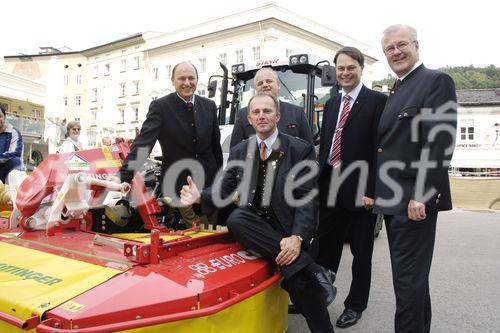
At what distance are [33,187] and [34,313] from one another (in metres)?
1.55

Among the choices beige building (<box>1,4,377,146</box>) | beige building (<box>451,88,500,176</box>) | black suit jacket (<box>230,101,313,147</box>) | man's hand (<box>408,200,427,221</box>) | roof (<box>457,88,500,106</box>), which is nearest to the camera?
man's hand (<box>408,200,427,221</box>)

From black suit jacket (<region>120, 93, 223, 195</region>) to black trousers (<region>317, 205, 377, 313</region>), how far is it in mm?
1002

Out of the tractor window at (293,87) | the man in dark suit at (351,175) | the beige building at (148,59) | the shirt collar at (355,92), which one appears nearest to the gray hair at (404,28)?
the man in dark suit at (351,175)

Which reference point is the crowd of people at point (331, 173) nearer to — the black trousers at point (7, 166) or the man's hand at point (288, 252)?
the man's hand at point (288, 252)

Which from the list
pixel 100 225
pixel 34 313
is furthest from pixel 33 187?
pixel 34 313

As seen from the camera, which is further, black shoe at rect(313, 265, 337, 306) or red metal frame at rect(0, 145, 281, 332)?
black shoe at rect(313, 265, 337, 306)

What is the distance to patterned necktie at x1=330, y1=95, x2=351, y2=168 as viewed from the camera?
335 centimetres

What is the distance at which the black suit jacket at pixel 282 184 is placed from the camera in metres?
2.73

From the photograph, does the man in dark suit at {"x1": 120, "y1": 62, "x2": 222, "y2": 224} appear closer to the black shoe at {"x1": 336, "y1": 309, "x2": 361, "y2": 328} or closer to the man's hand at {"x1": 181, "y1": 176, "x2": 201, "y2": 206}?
the man's hand at {"x1": 181, "y1": 176, "x2": 201, "y2": 206}

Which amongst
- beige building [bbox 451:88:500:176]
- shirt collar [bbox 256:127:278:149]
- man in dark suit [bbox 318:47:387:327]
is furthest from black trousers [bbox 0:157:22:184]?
beige building [bbox 451:88:500:176]

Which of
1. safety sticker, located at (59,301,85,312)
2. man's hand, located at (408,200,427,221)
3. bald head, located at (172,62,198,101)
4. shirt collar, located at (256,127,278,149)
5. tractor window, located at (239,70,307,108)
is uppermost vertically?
tractor window, located at (239,70,307,108)

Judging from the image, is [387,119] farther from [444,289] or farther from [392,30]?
[444,289]

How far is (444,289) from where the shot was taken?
14.4ft

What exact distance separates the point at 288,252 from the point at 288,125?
1.25 meters
